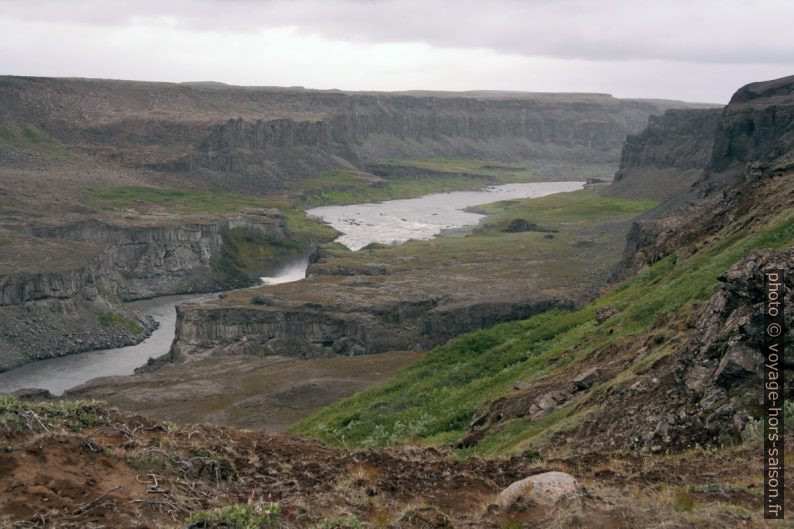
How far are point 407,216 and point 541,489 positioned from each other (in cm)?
11915

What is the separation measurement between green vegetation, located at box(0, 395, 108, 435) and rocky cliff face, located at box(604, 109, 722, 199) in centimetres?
10268

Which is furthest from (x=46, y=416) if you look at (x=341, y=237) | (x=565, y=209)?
(x=565, y=209)

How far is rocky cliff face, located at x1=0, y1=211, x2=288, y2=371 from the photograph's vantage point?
217 feet

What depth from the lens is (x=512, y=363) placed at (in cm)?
3372

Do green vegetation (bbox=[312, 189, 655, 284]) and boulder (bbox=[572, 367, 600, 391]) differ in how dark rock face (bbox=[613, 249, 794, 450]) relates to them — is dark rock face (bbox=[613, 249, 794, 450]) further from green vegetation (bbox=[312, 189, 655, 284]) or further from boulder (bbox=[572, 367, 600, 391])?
green vegetation (bbox=[312, 189, 655, 284])

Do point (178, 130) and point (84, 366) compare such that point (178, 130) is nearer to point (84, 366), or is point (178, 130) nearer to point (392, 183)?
point (392, 183)

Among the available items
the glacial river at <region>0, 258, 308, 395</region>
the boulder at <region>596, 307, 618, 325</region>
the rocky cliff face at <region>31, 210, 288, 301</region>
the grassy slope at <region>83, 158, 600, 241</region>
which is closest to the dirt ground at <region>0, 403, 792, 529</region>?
the boulder at <region>596, 307, 618, 325</region>

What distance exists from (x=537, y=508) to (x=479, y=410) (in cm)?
1239

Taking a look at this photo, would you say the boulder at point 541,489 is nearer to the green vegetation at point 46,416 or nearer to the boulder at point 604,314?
the green vegetation at point 46,416

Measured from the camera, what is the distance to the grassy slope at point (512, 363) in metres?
24.5

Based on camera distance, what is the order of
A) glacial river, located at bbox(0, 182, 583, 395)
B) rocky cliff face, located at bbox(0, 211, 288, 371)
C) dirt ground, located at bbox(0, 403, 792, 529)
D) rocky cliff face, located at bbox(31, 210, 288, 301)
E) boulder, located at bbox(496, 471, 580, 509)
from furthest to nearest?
rocky cliff face, located at bbox(31, 210, 288, 301) < rocky cliff face, located at bbox(0, 211, 288, 371) < glacial river, located at bbox(0, 182, 583, 395) < boulder, located at bbox(496, 471, 580, 509) < dirt ground, located at bbox(0, 403, 792, 529)

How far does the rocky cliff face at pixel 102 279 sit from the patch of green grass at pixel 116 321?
0.24ft

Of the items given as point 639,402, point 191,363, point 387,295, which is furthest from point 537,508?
point 387,295

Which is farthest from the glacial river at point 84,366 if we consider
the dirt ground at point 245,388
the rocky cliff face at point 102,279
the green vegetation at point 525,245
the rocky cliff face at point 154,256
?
the green vegetation at point 525,245
